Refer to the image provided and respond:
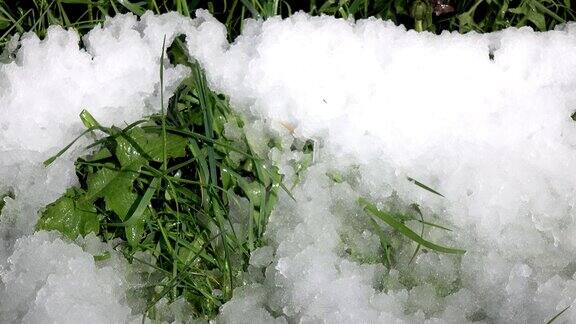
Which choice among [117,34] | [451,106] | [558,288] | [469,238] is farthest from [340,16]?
[558,288]

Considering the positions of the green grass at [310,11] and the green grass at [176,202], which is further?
the green grass at [310,11]

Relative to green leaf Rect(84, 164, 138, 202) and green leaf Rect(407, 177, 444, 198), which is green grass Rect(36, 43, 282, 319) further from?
green leaf Rect(407, 177, 444, 198)

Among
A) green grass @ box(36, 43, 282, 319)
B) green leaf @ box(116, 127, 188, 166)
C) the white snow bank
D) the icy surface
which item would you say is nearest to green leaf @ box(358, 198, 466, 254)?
the white snow bank

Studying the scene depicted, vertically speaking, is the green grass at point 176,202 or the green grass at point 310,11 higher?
the green grass at point 310,11

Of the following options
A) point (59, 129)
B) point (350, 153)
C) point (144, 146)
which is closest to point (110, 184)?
point (144, 146)

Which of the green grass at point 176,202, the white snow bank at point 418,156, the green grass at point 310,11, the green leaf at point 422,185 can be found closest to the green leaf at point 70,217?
the green grass at point 176,202

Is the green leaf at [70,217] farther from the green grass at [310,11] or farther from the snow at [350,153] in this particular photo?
the green grass at [310,11]

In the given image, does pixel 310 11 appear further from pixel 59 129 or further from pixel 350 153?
pixel 59 129
